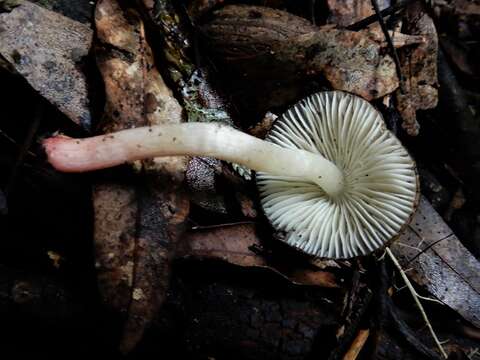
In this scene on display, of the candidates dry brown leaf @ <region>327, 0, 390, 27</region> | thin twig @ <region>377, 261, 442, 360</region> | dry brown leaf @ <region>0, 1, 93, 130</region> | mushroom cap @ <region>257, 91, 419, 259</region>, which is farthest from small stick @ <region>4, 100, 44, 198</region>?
thin twig @ <region>377, 261, 442, 360</region>

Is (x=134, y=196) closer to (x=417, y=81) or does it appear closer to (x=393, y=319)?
(x=393, y=319)

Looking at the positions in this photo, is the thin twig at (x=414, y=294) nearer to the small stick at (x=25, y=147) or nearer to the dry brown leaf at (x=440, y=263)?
the dry brown leaf at (x=440, y=263)

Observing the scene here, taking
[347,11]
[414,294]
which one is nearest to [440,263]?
[414,294]

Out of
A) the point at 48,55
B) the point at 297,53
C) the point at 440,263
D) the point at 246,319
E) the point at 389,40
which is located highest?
the point at 389,40

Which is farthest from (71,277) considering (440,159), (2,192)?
(440,159)

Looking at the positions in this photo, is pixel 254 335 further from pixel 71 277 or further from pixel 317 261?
pixel 71 277

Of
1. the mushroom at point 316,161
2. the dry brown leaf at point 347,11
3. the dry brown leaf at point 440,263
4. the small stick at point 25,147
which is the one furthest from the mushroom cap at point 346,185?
the small stick at point 25,147

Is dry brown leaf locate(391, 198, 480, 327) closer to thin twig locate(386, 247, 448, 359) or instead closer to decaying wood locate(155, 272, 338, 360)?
thin twig locate(386, 247, 448, 359)

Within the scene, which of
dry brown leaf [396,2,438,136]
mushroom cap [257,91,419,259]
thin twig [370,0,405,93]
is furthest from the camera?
dry brown leaf [396,2,438,136]
